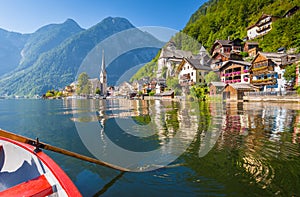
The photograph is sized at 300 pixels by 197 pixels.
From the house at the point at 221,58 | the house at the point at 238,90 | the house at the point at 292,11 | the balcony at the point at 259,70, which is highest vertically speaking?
the house at the point at 292,11

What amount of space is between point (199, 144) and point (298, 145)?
487 centimetres

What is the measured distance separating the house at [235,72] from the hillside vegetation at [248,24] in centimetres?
1446

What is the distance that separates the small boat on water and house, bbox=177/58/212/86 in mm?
66797

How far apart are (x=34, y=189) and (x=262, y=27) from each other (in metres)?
91.3

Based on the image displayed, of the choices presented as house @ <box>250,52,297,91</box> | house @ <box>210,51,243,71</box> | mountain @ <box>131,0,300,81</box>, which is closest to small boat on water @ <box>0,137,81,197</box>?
house @ <box>250,52,297,91</box>

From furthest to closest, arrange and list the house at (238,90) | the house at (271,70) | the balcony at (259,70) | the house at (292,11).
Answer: the house at (292,11), the house at (238,90), the balcony at (259,70), the house at (271,70)

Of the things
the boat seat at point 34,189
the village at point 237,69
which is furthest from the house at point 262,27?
the boat seat at point 34,189

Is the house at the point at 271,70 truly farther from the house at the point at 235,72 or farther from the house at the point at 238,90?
the house at the point at 235,72

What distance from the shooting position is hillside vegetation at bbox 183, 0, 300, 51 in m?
57.9

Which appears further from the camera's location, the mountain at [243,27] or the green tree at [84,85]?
the green tree at [84,85]

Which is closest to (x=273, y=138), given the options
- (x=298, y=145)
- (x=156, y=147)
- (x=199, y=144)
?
(x=298, y=145)

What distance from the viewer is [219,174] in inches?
242

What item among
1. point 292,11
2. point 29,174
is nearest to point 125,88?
point 292,11

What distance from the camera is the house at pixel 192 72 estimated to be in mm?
70500
